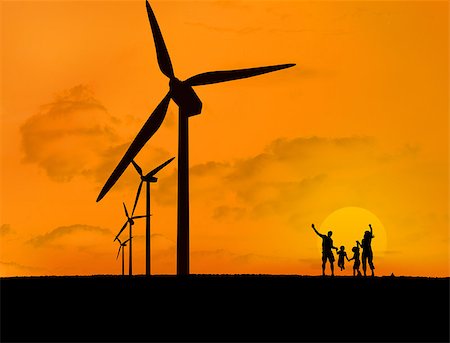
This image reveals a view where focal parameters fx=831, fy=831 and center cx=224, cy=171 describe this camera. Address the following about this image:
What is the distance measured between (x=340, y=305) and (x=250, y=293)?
18.5ft

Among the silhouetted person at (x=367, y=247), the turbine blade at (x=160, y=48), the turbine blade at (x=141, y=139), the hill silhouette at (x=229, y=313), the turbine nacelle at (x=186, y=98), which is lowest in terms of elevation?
the hill silhouette at (x=229, y=313)

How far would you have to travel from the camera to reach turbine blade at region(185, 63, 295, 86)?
46.7 metres

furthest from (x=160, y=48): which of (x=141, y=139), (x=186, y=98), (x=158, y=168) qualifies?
(x=158, y=168)

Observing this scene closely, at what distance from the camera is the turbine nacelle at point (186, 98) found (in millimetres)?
46500

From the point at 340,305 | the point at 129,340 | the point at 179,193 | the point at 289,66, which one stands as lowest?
the point at 129,340

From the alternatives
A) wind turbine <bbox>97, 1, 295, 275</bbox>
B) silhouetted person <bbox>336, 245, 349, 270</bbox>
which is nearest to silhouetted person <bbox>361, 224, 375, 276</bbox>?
silhouetted person <bbox>336, 245, 349, 270</bbox>

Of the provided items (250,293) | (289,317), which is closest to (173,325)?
(289,317)

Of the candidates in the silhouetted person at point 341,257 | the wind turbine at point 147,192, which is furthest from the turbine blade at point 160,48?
the wind turbine at point 147,192

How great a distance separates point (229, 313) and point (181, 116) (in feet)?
66.0

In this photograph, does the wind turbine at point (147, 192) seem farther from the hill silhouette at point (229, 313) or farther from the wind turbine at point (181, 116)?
the hill silhouette at point (229, 313)

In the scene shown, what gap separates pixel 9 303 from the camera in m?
32.8

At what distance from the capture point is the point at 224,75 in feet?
155

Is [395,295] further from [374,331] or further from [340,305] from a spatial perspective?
[374,331]

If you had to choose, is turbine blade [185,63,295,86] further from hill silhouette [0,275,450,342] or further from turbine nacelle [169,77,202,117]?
hill silhouette [0,275,450,342]
